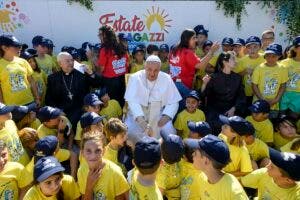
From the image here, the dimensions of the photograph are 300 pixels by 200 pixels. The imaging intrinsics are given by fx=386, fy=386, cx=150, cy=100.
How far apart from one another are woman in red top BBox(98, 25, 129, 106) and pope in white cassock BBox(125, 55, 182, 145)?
103 centimetres

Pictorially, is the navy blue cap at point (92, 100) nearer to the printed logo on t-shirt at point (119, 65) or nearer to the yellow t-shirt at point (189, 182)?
the printed logo on t-shirt at point (119, 65)

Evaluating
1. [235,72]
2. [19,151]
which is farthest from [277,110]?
[19,151]

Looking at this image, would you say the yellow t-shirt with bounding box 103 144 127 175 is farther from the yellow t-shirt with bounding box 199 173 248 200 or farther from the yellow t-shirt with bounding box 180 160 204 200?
the yellow t-shirt with bounding box 199 173 248 200

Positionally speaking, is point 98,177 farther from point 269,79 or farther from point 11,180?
point 269,79

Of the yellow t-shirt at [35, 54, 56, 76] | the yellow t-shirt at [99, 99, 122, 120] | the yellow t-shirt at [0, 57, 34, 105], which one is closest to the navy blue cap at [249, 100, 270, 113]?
the yellow t-shirt at [99, 99, 122, 120]

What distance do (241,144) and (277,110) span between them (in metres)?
1.95

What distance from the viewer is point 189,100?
5426 mm

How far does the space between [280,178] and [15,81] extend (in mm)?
3820

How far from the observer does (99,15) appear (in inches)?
301

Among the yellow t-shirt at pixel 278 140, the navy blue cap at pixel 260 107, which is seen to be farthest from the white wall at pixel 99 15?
the yellow t-shirt at pixel 278 140

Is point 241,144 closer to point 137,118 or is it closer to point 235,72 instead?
point 137,118

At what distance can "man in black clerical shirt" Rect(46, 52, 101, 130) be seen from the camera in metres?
5.82

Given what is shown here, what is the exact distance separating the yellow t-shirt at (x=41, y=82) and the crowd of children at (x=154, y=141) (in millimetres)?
16

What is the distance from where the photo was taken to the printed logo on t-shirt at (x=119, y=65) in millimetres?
6172
